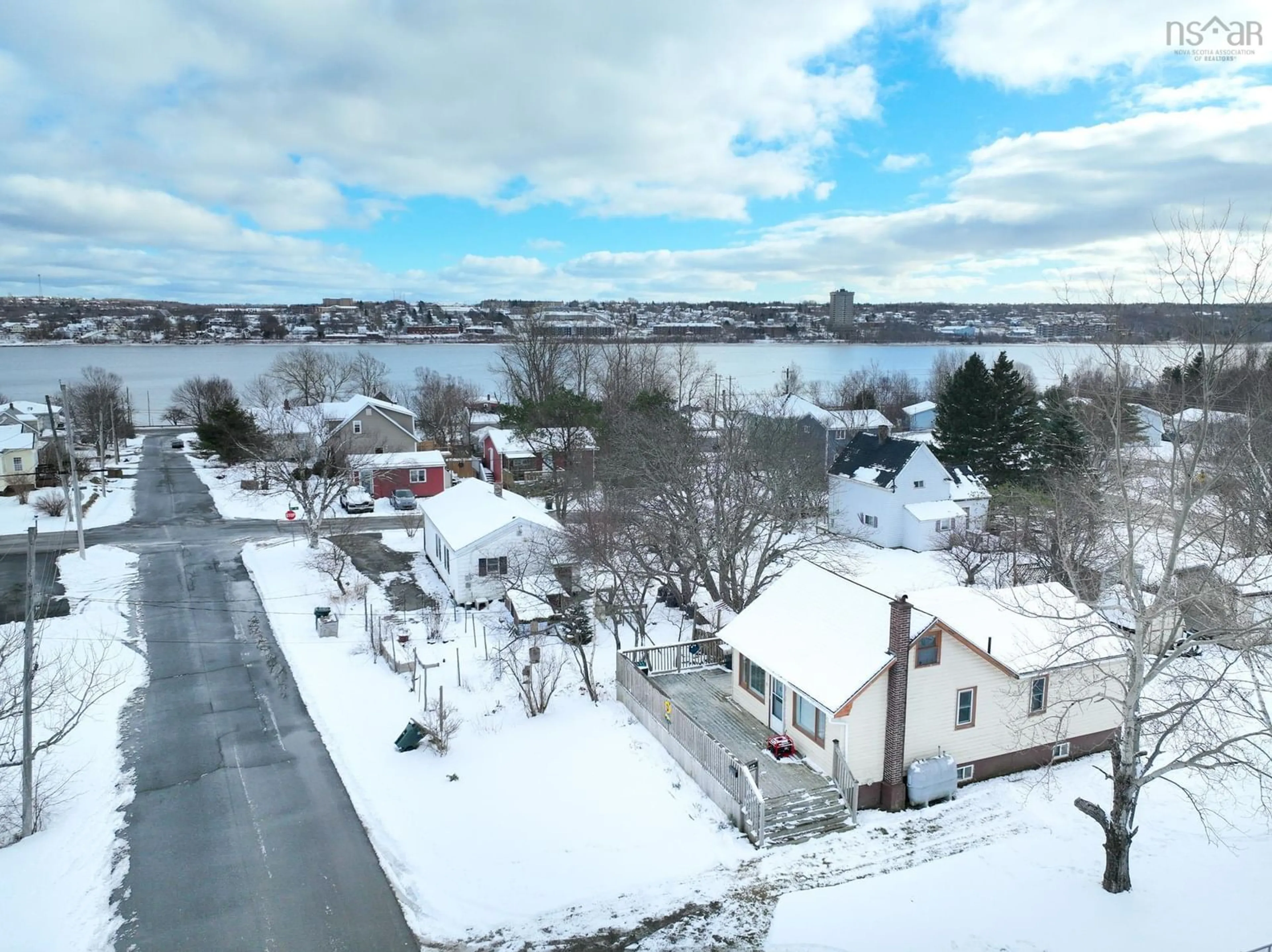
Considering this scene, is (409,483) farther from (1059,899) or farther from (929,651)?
(1059,899)

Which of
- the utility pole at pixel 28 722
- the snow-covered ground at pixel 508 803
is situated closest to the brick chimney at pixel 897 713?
the snow-covered ground at pixel 508 803

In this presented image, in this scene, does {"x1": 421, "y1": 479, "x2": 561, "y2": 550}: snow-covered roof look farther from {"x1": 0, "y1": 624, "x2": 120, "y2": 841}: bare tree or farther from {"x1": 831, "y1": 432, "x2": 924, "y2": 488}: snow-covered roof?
{"x1": 831, "y1": 432, "x2": 924, "y2": 488}: snow-covered roof

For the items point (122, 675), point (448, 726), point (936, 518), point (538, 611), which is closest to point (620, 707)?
point (448, 726)

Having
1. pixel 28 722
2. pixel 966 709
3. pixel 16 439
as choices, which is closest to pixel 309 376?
pixel 16 439

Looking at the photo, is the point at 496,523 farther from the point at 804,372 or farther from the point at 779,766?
the point at 804,372

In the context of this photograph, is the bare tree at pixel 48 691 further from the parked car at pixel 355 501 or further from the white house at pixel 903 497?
the white house at pixel 903 497

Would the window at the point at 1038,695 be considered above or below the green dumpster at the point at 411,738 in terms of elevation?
above

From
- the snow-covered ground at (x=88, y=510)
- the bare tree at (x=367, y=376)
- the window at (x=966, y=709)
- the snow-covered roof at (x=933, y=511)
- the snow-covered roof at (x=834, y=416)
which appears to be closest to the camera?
the window at (x=966, y=709)
